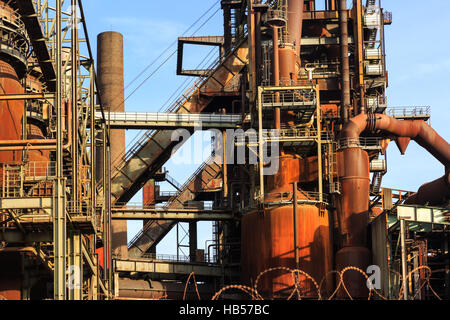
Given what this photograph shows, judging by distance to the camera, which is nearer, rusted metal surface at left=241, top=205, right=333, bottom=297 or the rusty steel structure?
the rusty steel structure

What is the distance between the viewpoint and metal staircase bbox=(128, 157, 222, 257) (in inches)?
2297

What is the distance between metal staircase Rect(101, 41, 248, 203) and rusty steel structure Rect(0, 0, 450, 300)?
9cm

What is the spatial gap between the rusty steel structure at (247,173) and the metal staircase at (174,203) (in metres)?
0.12

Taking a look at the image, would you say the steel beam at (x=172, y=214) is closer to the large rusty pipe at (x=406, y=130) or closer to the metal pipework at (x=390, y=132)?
the metal pipework at (x=390, y=132)

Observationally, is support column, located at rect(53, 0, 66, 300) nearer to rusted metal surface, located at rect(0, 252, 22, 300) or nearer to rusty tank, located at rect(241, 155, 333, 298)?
rusted metal surface, located at rect(0, 252, 22, 300)

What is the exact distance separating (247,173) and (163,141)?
24.9 feet

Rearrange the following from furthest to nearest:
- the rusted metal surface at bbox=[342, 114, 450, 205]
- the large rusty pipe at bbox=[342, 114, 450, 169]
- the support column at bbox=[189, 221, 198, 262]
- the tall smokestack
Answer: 1. the tall smokestack
2. the support column at bbox=[189, 221, 198, 262]
3. the rusted metal surface at bbox=[342, 114, 450, 205]
4. the large rusty pipe at bbox=[342, 114, 450, 169]

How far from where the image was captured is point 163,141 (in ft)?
180

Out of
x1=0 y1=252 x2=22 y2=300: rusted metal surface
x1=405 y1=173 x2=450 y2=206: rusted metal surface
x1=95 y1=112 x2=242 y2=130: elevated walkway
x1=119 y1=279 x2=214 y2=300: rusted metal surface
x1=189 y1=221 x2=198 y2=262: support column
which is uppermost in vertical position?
x1=95 y1=112 x2=242 y2=130: elevated walkway

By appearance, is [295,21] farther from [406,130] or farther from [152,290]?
[152,290]

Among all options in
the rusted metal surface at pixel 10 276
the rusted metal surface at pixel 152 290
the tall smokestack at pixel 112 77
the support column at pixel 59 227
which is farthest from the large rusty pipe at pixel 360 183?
the tall smokestack at pixel 112 77

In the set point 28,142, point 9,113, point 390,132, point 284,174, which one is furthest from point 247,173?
point 28,142

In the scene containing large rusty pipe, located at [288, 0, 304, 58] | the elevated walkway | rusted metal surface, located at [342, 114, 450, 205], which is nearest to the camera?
rusted metal surface, located at [342, 114, 450, 205]

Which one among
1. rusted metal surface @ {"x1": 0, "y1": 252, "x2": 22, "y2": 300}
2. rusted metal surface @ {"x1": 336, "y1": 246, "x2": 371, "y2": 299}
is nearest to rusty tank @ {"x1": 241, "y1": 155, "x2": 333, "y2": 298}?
rusted metal surface @ {"x1": 336, "y1": 246, "x2": 371, "y2": 299}
